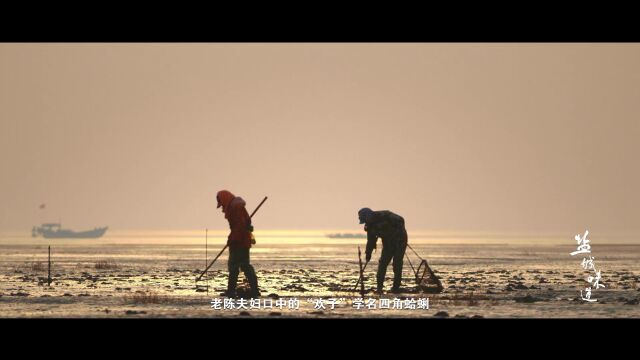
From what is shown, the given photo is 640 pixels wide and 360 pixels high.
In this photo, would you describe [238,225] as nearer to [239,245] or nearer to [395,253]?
[239,245]

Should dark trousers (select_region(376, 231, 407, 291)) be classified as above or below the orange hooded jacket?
below

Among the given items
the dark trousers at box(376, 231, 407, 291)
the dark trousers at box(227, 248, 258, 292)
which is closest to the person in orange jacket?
the dark trousers at box(227, 248, 258, 292)

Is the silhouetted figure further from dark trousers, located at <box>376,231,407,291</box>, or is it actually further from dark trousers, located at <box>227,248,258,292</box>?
dark trousers, located at <box>227,248,258,292</box>

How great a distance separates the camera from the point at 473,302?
83.1ft

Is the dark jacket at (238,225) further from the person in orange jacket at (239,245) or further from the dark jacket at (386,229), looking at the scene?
the dark jacket at (386,229)

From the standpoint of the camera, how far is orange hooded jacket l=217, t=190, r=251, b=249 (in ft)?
85.6

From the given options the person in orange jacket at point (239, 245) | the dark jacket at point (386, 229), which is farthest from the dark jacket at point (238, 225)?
the dark jacket at point (386, 229)

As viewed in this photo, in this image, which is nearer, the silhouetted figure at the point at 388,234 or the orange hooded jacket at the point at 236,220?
the orange hooded jacket at the point at 236,220

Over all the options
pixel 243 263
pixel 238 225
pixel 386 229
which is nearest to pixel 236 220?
pixel 238 225

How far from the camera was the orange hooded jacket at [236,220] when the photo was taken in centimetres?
2608
